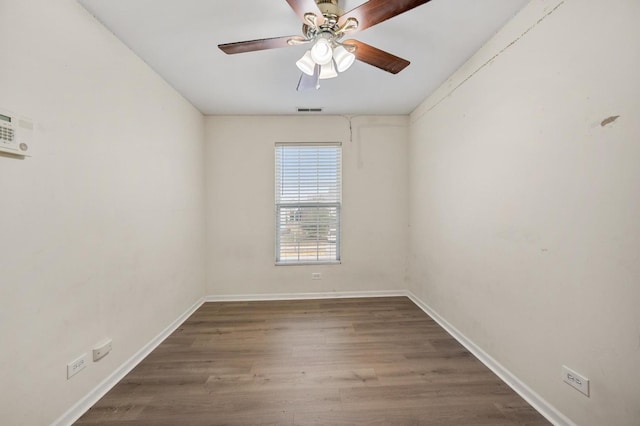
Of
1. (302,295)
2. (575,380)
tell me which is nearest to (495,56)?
(575,380)

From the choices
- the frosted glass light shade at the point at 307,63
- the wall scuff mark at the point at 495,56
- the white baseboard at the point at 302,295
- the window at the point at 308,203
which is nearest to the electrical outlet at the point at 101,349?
the white baseboard at the point at 302,295

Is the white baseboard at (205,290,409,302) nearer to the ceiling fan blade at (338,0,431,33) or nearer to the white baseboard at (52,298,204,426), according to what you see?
the white baseboard at (52,298,204,426)

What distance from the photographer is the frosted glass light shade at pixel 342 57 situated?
5.21 feet

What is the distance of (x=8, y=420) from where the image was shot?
1177mm

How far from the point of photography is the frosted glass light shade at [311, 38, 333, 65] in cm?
150

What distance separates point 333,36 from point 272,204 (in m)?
2.26

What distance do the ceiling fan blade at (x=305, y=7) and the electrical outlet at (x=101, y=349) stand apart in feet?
7.97

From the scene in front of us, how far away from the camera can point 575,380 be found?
1346 millimetres

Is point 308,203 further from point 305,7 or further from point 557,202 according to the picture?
point 557,202

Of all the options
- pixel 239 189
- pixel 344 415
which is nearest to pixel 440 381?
pixel 344 415

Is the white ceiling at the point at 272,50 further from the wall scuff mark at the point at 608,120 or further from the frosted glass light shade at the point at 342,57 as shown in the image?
the wall scuff mark at the point at 608,120

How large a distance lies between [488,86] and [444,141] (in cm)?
70

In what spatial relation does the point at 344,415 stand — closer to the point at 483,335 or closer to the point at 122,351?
the point at 483,335

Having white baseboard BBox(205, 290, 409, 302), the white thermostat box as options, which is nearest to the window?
white baseboard BBox(205, 290, 409, 302)
